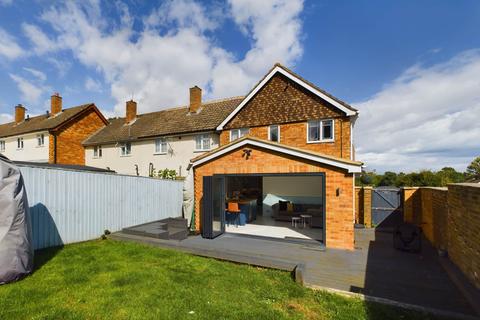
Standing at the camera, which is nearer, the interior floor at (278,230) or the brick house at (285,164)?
the brick house at (285,164)

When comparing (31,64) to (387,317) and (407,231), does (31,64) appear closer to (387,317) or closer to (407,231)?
(387,317)

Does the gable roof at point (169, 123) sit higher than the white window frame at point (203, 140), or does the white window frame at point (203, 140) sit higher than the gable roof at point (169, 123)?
the gable roof at point (169, 123)

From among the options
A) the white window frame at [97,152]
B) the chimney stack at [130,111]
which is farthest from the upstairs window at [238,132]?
the white window frame at [97,152]

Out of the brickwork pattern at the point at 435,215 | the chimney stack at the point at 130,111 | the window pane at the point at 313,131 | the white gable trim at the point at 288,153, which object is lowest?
the brickwork pattern at the point at 435,215

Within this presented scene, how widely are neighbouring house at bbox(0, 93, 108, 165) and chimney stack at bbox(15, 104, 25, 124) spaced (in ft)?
4.36

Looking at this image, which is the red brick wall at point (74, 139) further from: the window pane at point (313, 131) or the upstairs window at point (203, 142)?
the window pane at point (313, 131)

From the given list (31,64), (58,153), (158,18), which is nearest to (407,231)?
(158,18)

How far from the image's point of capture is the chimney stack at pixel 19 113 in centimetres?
2781

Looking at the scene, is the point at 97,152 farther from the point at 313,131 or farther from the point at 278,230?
the point at 313,131

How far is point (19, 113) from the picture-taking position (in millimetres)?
27922

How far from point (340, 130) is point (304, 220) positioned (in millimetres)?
5497

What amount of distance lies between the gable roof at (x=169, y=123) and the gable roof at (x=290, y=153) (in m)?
6.79

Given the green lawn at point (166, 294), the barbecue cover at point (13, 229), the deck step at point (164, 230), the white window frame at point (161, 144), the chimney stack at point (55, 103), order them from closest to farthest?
the green lawn at point (166, 294), the barbecue cover at point (13, 229), the deck step at point (164, 230), the white window frame at point (161, 144), the chimney stack at point (55, 103)

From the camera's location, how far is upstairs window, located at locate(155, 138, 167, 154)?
62.6 feet
